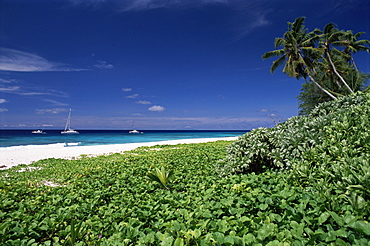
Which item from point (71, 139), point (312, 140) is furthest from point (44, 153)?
point (71, 139)

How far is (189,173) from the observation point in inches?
298

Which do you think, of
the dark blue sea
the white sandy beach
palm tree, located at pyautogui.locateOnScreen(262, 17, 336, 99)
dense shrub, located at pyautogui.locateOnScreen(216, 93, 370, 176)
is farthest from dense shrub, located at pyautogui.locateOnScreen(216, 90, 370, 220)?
the dark blue sea

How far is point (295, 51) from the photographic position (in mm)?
26250

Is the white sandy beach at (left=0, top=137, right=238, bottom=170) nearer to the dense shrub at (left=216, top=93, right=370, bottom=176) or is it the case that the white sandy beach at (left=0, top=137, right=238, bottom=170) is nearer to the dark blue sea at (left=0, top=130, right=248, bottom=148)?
the dark blue sea at (left=0, top=130, right=248, bottom=148)

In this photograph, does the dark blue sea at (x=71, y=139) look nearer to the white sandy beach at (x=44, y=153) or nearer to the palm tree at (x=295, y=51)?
the white sandy beach at (x=44, y=153)

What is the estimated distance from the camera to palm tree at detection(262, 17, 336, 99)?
1032 inches

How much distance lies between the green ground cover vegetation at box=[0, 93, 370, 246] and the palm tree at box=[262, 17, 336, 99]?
23377 mm

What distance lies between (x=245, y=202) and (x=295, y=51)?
28.4m

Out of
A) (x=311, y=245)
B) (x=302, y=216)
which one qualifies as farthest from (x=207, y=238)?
(x=302, y=216)

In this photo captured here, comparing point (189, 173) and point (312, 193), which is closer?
point (312, 193)

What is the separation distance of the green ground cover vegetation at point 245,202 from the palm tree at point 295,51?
23377 mm

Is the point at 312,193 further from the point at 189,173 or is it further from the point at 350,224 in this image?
the point at 189,173

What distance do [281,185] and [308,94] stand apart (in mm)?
39259

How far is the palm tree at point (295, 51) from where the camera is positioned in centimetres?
2620
